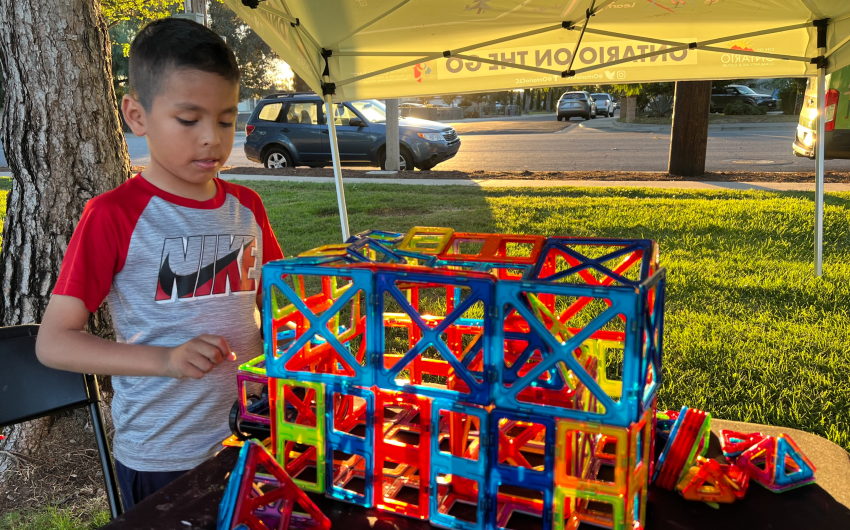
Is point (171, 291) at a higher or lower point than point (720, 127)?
lower

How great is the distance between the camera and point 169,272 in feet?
5.23

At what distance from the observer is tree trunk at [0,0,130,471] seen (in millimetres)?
2639

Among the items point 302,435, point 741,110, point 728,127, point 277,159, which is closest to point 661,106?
point 741,110

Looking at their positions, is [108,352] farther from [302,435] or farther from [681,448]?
[681,448]

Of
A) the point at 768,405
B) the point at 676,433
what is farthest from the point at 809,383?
the point at 676,433

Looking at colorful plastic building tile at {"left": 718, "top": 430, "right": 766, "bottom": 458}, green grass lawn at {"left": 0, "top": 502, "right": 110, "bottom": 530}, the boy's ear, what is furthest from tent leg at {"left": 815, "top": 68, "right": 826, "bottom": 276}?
green grass lawn at {"left": 0, "top": 502, "right": 110, "bottom": 530}

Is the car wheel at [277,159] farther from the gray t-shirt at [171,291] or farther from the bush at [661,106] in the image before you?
the bush at [661,106]

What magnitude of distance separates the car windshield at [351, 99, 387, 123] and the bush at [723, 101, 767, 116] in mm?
22086

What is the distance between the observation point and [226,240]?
5.61 feet

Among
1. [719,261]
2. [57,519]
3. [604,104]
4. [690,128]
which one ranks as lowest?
[57,519]

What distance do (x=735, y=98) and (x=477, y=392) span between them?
3352 centimetres

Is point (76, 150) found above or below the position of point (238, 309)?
above

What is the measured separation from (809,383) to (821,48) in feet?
7.26

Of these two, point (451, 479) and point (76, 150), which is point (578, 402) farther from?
point (76, 150)
